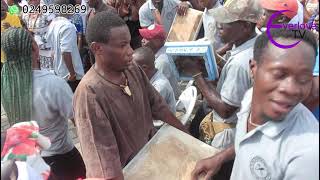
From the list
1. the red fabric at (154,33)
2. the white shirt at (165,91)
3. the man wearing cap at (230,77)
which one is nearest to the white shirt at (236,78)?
the man wearing cap at (230,77)

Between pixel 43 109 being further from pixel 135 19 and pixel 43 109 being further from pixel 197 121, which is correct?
pixel 135 19

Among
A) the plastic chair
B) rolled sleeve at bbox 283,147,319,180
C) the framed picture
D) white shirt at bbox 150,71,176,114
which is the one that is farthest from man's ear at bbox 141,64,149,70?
rolled sleeve at bbox 283,147,319,180

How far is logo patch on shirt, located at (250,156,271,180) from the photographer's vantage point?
1374mm

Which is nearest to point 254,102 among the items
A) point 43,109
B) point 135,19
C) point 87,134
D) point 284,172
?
point 284,172

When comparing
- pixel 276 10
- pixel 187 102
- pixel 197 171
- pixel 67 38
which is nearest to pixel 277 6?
pixel 276 10

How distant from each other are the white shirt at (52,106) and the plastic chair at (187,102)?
0.90m

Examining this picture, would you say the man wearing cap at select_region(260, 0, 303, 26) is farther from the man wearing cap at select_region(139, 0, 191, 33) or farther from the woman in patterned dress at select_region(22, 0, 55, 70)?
the woman in patterned dress at select_region(22, 0, 55, 70)

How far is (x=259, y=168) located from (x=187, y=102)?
1.77m

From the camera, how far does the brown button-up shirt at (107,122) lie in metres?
1.85

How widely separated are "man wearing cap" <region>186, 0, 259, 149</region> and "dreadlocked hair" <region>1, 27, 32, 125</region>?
3.35 feet

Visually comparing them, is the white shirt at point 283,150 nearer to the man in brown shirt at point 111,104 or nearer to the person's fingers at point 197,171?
the person's fingers at point 197,171

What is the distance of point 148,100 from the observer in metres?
2.27

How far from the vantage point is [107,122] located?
1.89 metres

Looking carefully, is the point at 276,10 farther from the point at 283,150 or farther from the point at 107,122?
the point at 283,150
